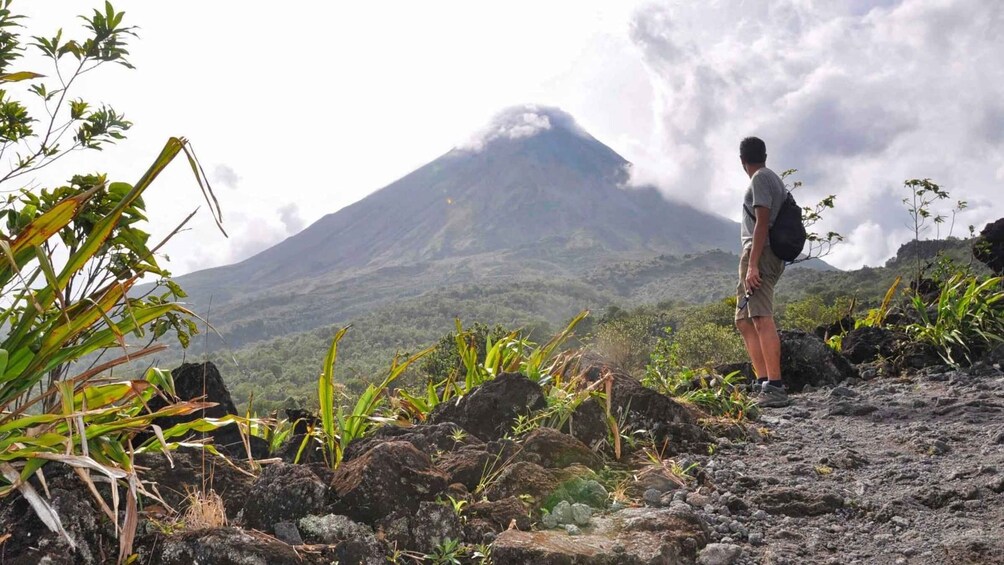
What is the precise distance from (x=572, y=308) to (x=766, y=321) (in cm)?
11488

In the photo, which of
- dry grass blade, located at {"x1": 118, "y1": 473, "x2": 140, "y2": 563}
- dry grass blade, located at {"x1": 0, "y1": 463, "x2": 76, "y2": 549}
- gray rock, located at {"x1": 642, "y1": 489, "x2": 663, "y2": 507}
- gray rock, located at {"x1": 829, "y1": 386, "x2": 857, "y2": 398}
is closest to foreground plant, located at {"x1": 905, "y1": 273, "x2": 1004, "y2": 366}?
gray rock, located at {"x1": 829, "y1": 386, "x2": 857, "y2": 398}

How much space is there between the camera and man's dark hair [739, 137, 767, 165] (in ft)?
16.0

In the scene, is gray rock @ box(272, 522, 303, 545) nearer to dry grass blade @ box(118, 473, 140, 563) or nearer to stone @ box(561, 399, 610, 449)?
dry grass blade @ box(118, 473, 140, 563)

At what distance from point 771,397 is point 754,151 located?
179 centimetres

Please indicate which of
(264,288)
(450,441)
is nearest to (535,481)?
(450,441)

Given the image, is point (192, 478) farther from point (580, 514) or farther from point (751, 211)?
point (751, 211)

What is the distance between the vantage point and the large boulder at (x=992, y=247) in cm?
848

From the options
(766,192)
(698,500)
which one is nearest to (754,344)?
(766,192)

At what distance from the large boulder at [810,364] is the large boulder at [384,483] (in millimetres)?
4079

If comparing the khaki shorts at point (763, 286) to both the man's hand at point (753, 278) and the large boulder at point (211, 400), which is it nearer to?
the man's hand at point (753, 278)

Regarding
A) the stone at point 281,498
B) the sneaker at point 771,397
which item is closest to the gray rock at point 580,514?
the stone at point 281,498

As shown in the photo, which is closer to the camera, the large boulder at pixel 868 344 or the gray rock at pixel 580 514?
the gray rock at pixel 580 514

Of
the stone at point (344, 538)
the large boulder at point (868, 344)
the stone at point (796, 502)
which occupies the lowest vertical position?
the large boulder at point (868, 344)

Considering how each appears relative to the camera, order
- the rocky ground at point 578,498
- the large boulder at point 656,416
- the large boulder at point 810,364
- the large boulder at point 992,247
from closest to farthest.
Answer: the rocky ground at point 578,498, the large boulder at point 656,416, the large boulder at point 810,364, the large boulder at point 992,247
